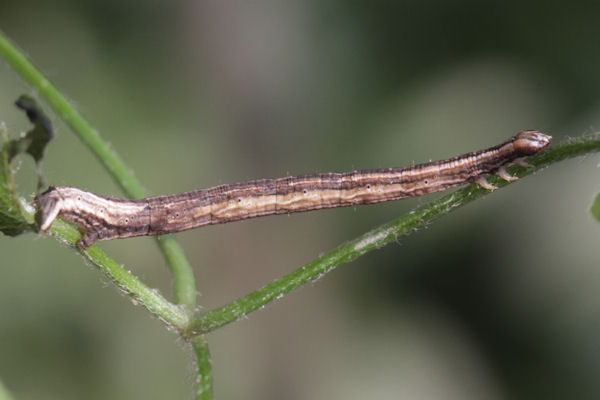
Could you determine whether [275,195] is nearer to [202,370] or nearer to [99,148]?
[99,148]

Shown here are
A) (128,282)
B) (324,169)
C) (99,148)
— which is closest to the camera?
(128,282)

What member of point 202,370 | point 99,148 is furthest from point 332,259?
point 99,148

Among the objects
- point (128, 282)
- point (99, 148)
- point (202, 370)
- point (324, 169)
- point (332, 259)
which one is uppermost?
point (324, 169)

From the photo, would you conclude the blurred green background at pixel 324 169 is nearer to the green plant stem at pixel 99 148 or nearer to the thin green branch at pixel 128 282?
the green plant stem at pixel 99 148

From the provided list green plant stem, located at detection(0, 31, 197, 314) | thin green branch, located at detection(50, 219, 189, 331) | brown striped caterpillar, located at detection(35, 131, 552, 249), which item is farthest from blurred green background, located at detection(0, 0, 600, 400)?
thin green branch, located at detection(50, 219, 189, 331)

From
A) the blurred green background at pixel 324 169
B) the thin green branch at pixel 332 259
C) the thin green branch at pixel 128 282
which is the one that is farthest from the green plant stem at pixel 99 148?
the blurred green background at pixel 324 169

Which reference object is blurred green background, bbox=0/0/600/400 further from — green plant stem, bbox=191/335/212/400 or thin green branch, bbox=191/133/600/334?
green plant stem, bbox=191/335/212/400
